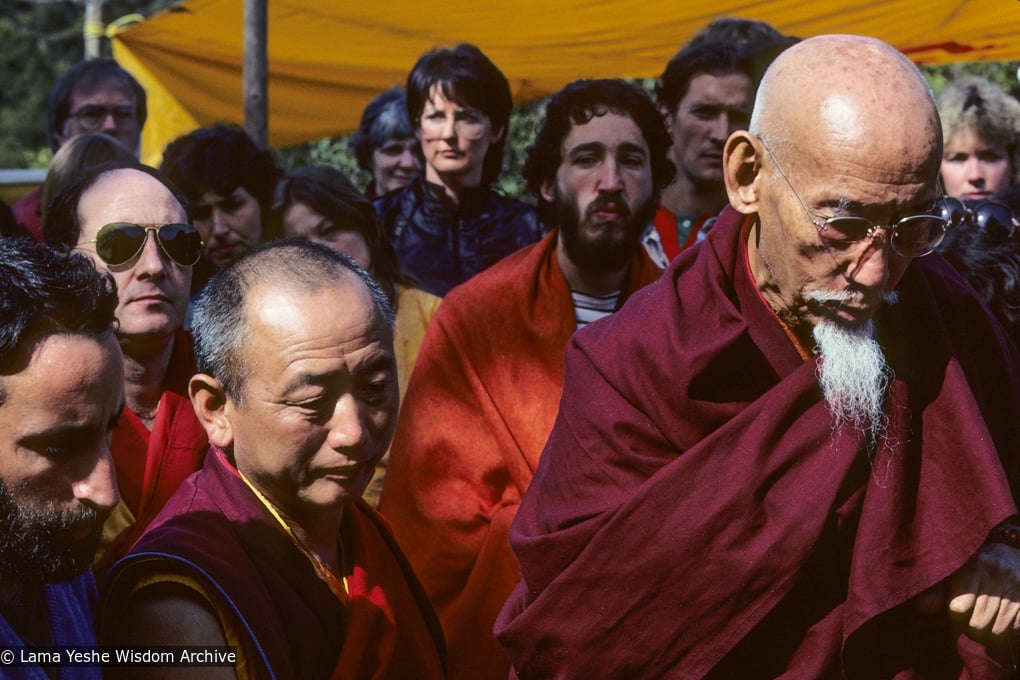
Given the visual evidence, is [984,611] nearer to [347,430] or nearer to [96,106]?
[347,430]

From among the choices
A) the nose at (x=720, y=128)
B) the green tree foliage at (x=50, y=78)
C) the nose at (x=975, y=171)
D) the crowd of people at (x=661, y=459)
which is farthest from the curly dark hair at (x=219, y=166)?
the green tree foliage at (x=50, y=78)

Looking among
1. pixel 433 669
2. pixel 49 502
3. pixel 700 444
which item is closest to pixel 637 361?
pixel 700 444

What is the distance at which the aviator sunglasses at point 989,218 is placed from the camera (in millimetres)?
3439

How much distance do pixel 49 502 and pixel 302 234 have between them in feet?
8.07

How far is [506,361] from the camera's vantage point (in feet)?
13.3

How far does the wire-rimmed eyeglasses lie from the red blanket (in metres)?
1.53

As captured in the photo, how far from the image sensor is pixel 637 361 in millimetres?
2691

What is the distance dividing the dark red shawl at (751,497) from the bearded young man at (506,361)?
3.66 ft

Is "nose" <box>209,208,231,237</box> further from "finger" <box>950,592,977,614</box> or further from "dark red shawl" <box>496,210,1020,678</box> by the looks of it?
"finger" <box>950,592,977,614</box>

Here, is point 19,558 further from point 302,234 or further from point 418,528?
point 302,234

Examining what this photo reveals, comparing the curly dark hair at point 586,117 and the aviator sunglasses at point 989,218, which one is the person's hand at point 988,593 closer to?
the aviator sunglasses at point 989,218

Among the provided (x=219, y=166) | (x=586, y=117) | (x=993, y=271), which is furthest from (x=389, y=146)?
(x=993, y=271)

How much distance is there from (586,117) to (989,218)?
1.32 metres

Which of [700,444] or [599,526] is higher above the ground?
[700,444]
